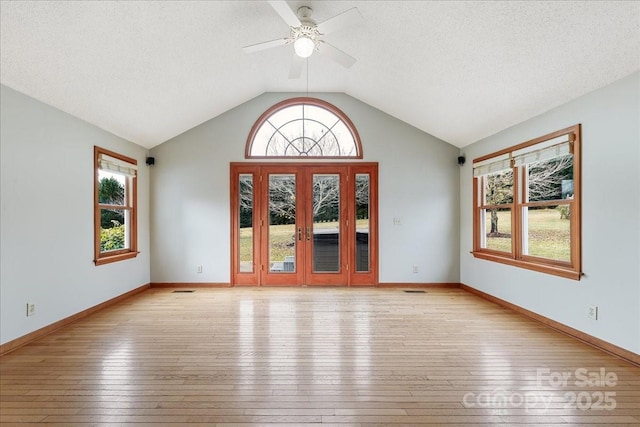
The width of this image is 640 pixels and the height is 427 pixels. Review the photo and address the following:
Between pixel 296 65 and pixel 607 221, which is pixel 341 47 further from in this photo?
pixel 607 221

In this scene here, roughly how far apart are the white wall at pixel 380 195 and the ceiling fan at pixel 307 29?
240 centimetres

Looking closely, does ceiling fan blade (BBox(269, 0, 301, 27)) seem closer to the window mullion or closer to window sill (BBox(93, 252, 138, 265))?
the window mullion

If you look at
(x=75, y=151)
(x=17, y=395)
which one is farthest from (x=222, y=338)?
(x=75, y=151)

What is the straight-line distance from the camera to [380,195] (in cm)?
564

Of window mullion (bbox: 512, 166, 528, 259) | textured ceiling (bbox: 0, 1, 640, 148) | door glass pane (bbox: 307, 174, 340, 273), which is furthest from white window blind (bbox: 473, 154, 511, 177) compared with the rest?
door glass pane (bbox: 307, 174, 340, 273)

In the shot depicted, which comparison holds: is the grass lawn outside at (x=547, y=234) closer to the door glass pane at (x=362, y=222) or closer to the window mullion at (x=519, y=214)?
the window mullion at (x=519, y=214)

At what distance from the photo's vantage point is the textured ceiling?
2652 millimetres

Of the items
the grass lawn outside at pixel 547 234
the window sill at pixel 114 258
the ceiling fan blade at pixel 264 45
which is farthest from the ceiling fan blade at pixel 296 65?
Answer: the window sill at pixel 114 258

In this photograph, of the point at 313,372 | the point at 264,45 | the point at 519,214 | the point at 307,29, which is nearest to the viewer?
the point at 313,372

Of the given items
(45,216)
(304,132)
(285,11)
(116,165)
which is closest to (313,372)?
(285,11)

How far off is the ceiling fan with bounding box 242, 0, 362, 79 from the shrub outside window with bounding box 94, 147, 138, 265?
2713 millimetres

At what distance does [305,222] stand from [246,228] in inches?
40.6

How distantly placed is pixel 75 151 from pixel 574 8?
514 centimetres

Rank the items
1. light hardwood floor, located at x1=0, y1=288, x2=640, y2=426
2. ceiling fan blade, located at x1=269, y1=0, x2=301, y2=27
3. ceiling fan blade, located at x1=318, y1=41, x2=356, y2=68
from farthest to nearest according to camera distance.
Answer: ceiling fan blade, located at x1=318, y1=41, x2=356, y2=68, ceiling fan blade, located at x1=269, y1=0, x2=301, y2=27, light hardwood floor, located at x1=0, y1=288, x2=640, y2=426
